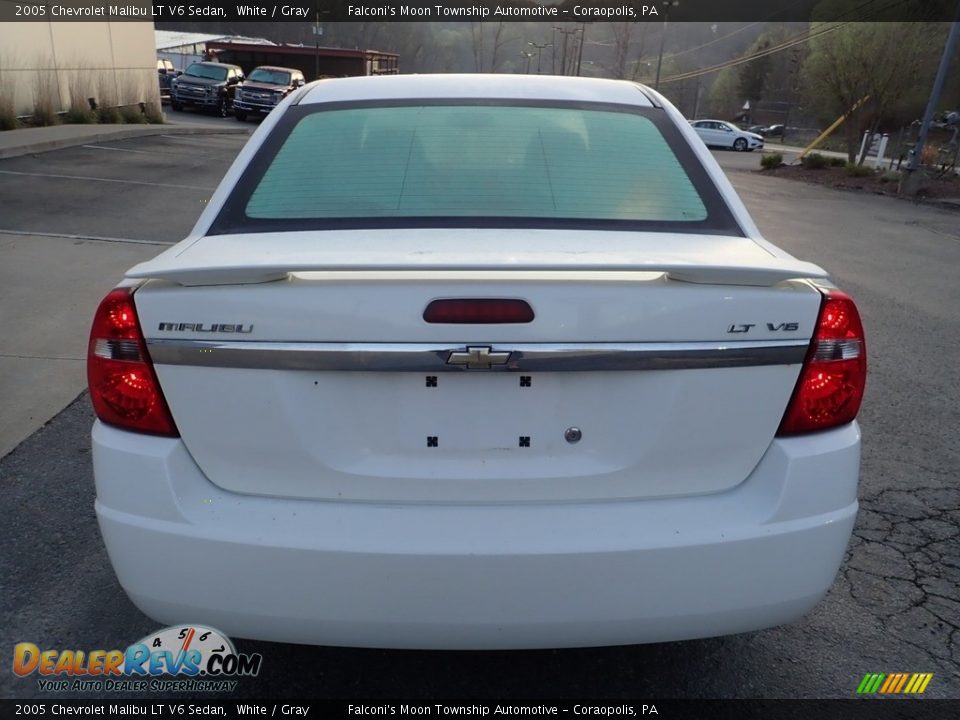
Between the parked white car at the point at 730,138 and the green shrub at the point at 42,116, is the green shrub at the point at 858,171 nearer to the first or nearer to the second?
the parked white car at the point at 730,138

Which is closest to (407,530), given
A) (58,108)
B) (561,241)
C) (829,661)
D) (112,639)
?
(561,241)

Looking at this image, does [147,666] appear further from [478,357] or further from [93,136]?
[93,136]

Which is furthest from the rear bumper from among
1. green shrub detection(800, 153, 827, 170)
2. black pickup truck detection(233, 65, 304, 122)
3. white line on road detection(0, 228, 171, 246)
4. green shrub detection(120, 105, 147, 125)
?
black pickup truck detection(233, 65, 304, 122)

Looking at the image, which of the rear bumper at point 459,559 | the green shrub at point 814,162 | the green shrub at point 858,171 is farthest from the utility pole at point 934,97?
the rear bumper at point 459,559

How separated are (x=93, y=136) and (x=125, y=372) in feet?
57.8

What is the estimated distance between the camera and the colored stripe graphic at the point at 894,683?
97.5 inches

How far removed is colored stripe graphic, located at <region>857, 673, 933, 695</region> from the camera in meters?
2.48

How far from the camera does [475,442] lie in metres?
1.95

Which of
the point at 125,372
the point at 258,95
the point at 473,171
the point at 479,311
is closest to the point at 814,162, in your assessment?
the point at 258,95

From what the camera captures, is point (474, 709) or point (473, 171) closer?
point (474, 709)

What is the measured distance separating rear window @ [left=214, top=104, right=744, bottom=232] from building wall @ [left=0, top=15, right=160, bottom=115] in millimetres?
17809

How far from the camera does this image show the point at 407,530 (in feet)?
6.23

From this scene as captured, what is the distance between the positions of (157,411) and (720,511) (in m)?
1.42

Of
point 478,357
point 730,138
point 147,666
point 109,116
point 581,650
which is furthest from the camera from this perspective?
point 730,138
